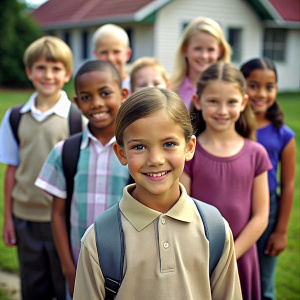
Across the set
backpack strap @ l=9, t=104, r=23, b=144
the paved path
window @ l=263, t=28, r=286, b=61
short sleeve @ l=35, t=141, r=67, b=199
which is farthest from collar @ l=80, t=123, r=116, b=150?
window @ l=263, t=28, r=286, b=61

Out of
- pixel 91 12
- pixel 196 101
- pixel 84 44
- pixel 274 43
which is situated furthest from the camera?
pixel 274 43

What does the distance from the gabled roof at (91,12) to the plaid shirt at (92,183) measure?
15335 millimetres

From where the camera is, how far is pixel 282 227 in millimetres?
3018

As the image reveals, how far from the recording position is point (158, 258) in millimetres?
1795

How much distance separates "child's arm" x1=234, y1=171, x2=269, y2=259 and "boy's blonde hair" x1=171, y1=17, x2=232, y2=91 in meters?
1.28

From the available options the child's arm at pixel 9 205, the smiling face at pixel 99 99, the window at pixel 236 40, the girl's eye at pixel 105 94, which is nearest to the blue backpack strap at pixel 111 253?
the smiling face at pixel 99 99

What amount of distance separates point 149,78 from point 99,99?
1.07 m

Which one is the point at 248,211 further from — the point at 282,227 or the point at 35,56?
the point at 35,56

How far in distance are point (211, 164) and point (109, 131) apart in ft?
2.02

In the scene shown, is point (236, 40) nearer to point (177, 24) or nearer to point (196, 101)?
point (177, 24)

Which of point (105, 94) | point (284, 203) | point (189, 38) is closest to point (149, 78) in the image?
point (189, 38)

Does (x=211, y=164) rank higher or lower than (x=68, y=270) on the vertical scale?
higher

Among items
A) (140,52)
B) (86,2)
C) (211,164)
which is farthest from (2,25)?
(211,164)

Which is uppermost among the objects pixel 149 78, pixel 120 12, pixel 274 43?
pixel 120 12
